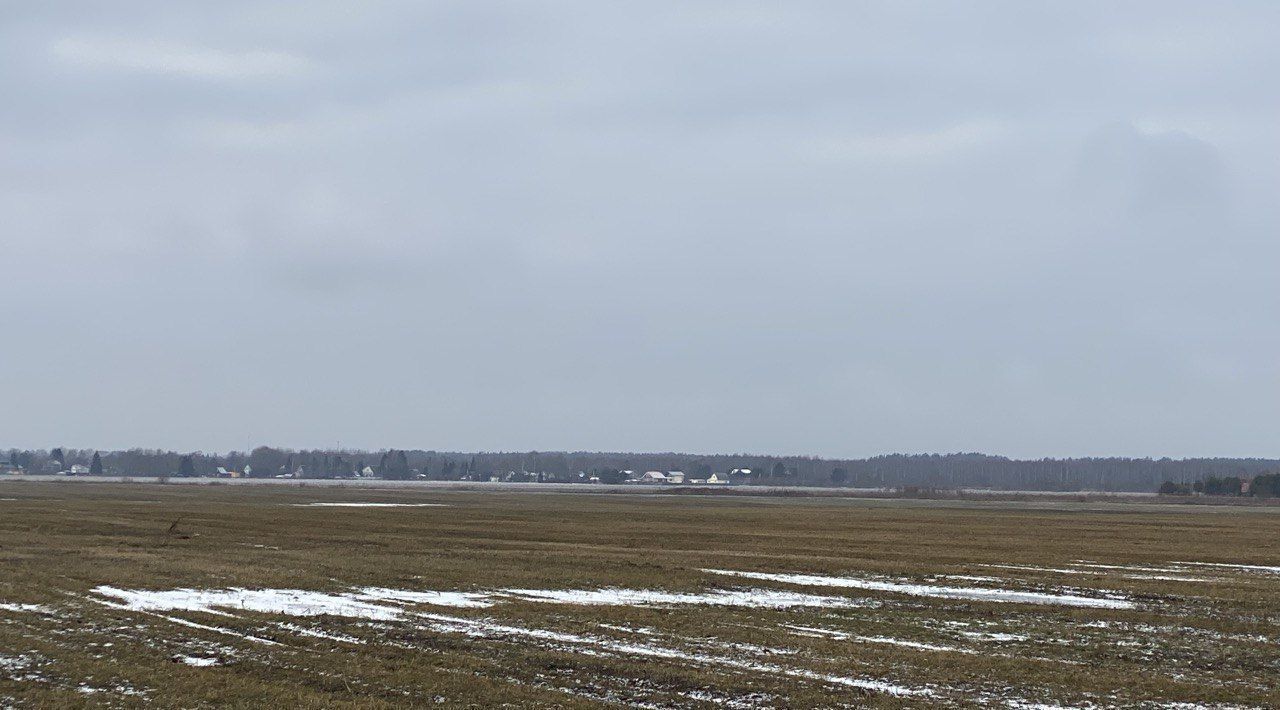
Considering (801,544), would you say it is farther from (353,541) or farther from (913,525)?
(913,525)

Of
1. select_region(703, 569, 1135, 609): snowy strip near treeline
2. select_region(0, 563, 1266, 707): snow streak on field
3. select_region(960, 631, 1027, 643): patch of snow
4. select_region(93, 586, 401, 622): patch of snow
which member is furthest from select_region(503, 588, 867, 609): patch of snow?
select_region(960, 631, 1027, 643): patch of snow

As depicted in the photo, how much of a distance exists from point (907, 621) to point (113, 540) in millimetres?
31525

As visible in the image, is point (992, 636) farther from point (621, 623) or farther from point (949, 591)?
point (949, 591)

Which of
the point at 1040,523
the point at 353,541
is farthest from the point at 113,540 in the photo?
the point at 1040,523

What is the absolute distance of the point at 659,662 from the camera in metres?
17.9

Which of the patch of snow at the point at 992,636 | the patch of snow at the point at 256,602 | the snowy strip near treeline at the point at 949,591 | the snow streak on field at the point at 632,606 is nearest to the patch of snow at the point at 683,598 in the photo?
the snow streak on field at the point at 632,606

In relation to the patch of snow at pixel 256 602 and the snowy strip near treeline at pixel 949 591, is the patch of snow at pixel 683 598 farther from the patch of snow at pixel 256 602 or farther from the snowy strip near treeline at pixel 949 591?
the patch of snow at pixel 256 602

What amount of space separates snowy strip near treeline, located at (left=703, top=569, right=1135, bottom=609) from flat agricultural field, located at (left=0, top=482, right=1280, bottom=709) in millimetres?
135

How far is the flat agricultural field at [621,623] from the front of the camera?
1574 centimetres

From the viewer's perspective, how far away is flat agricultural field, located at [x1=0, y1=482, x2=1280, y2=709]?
15.7 meters

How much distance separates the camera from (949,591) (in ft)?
Answer: 97.3

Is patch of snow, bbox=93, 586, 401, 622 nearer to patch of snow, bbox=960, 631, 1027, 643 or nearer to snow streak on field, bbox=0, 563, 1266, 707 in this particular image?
snow streak on field, bbox=0, 563, 1266, 707

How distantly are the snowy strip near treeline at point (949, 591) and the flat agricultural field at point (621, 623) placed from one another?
0.14 metres

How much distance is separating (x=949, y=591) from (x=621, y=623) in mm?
10872
